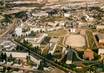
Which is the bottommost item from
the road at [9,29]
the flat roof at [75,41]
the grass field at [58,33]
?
the flat roof at [75,41]

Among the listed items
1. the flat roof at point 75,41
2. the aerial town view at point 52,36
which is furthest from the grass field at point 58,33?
the flat roof at point 75,41

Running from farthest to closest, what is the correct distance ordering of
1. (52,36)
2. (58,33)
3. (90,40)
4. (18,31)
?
(18,31) → (58,33) → (52,36) → (90,40)

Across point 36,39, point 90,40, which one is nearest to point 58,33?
point 36,39

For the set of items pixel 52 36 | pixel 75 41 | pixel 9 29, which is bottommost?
pixel 75 41

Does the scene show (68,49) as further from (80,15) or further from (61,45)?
(80,15)

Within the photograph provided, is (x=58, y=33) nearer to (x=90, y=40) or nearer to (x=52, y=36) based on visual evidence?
(x=52, y=36)

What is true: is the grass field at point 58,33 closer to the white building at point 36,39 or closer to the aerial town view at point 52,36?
the aerial town view at point 52,36

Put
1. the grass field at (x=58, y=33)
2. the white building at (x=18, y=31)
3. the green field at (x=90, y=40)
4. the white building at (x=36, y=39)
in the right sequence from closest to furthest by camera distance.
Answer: the green field at (x=90, y=40)
the white building at (x=36, y=39)
the grass field at (x=58, y=33)
the white building at (x=18, y=31)

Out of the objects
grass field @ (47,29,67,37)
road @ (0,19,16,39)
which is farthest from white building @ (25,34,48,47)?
road @ (0,19,16,39)
